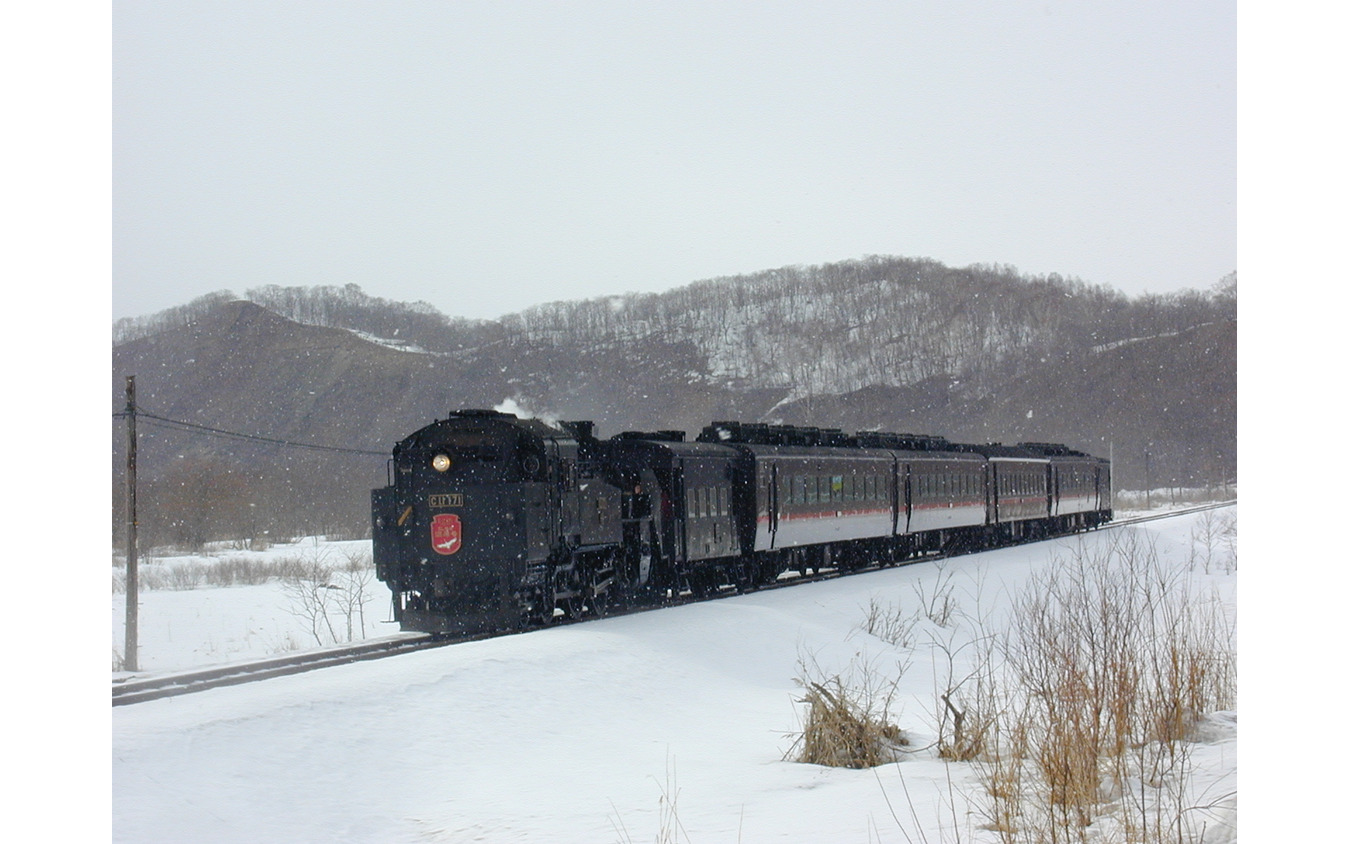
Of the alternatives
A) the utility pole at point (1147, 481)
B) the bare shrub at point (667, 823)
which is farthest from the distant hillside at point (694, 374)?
the bare shrub at point (667, 823)

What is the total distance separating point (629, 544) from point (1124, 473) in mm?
45770

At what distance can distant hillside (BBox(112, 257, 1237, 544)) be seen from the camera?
4178 cm

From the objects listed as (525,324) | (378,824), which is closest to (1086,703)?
(378,824)

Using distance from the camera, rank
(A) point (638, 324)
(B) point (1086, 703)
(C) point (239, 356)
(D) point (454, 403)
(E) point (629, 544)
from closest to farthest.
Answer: (B) point (1086, 703) → (E) point (629, 544) → (C) point (239, 356) → (D) point (454, 403) → (A) point (638, 324)

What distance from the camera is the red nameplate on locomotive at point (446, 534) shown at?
52.9 feet

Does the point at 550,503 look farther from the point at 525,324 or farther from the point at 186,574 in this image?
the point at 525,324

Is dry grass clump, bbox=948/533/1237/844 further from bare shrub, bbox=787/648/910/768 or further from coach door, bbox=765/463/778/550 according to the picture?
coach door, bbox=765/463/778/550

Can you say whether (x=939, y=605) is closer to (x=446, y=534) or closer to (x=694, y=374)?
(x=446, y=534)

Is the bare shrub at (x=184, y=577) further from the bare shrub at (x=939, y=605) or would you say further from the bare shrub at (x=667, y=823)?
the bare shrub at (x=667, y=823)

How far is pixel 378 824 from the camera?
8.31 meters

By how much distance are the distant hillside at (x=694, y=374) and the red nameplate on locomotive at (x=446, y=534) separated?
12571mm

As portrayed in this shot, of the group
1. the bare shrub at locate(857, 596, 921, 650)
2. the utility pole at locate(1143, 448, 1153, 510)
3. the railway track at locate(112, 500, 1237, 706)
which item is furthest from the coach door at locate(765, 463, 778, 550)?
the utility pole at locate(1143, 448, 1153, 510)

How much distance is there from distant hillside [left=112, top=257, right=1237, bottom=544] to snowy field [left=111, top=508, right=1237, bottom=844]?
11009mm

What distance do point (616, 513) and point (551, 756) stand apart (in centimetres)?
878
